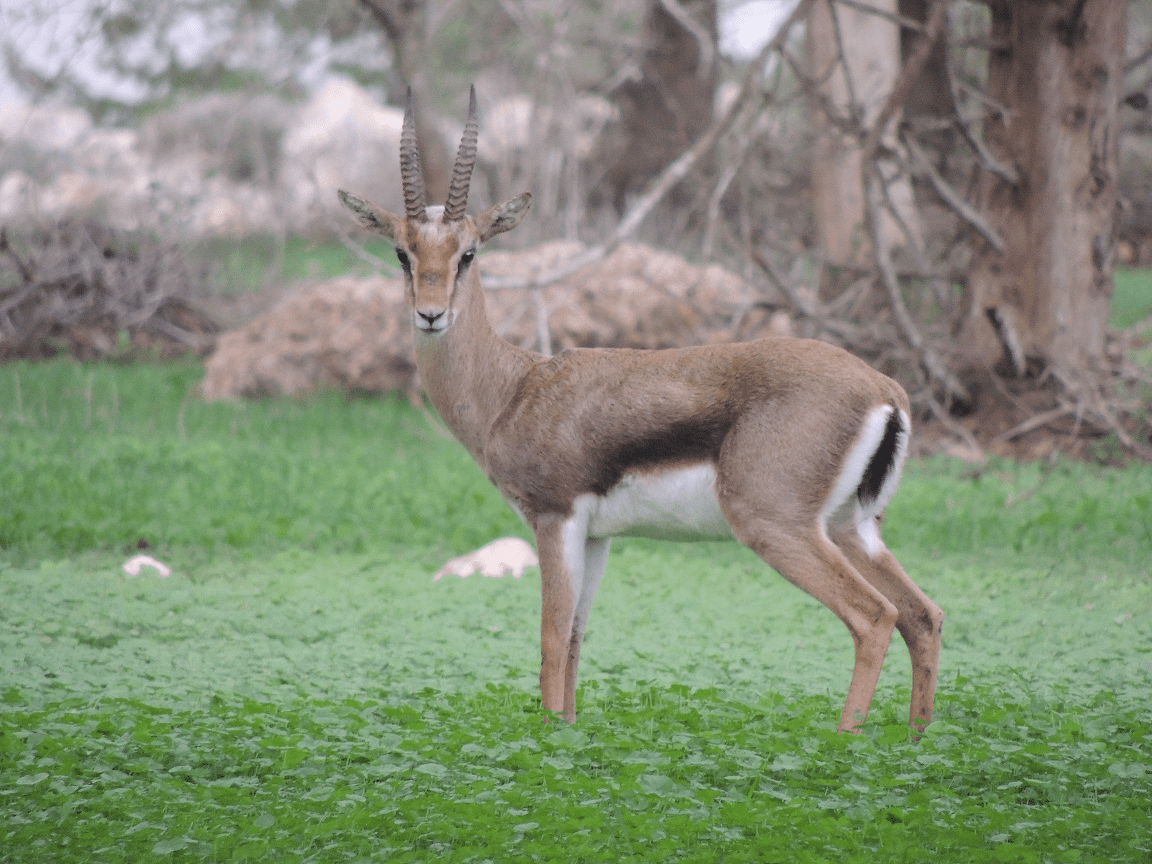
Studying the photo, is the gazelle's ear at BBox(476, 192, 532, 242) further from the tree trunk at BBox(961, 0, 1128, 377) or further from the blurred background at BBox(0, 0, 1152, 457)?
the tree trunk at BBox(961, 0, 1128, 377)

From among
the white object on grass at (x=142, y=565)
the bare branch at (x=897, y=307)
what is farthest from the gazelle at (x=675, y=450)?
the bare branch at (x=897, y=307)

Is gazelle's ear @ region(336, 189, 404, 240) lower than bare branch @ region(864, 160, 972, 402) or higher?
higher

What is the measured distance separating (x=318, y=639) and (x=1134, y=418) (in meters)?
7.23

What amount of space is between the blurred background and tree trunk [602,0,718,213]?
51mm

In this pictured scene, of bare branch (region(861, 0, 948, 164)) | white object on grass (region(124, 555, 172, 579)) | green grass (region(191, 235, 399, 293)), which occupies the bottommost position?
white object on grass (region(124, 555, 172, 579))

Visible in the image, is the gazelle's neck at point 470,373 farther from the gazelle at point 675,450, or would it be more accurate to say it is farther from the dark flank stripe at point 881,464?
the dark flank stripe at point 881,464

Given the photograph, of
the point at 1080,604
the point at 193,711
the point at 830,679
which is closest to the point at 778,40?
the point at 1080,604

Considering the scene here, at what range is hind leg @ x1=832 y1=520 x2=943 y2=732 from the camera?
482cm

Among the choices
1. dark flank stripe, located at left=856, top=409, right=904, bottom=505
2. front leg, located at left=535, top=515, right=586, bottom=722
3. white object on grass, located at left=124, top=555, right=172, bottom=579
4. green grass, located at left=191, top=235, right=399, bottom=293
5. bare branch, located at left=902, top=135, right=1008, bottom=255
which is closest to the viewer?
dark flank stripe, located at left=856, top=409, right=904, bottom=505

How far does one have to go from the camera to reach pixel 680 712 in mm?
4984

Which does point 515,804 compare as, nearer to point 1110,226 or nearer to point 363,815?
point 363,815

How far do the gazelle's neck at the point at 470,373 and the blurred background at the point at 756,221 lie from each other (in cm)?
279

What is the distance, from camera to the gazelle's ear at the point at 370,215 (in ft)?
17.7

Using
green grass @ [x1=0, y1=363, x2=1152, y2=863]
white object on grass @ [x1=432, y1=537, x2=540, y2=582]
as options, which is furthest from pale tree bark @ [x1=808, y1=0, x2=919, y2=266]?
white object on grass @ [x1=432, y1=537, x2=540, y2=582]
